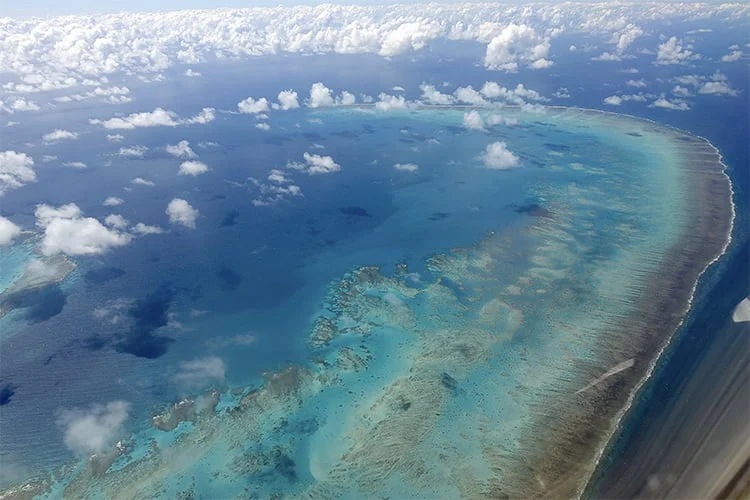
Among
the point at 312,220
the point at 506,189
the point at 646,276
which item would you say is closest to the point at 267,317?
the point at 312,220

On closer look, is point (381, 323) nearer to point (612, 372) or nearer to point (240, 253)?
point (612, 372)

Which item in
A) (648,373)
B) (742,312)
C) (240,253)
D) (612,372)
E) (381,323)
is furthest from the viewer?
(240,253)

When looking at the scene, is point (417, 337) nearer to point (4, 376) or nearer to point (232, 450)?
point (232, 450)

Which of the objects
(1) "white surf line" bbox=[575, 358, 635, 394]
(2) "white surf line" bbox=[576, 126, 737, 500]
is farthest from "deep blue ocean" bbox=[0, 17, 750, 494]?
(1) "white surf line" bbox=[575, 358, 635, 394]

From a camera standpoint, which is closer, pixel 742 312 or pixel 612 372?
pixel 612 372

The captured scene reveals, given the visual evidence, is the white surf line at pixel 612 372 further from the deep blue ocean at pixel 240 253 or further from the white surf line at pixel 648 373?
the deep blue ocean at pixel 240 253

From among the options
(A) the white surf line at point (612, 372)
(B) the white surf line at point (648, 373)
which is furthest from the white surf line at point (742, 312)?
(A) the white surf line at point (612, 372)

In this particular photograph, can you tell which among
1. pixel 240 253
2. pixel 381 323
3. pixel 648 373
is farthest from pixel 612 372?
pixel 240 253
